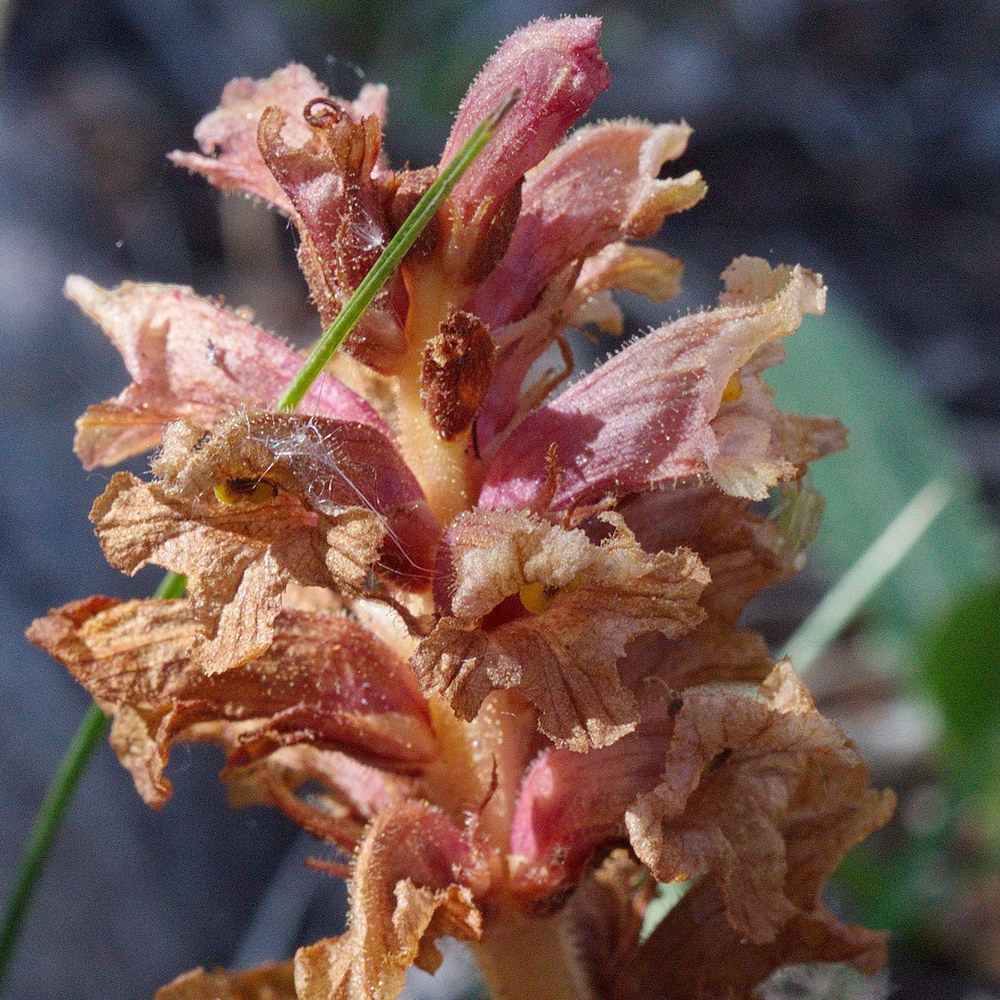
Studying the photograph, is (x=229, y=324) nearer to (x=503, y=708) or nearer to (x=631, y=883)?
(x=503, y=708)

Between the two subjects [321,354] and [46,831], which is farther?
[46,831]

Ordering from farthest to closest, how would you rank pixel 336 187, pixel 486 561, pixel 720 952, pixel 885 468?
1. pixel 885 468
2. pixel 720 952
3. pixel 336 187
4. pixel 486 561

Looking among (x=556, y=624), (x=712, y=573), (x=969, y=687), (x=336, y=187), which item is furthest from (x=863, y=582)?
(x=336, y=187)

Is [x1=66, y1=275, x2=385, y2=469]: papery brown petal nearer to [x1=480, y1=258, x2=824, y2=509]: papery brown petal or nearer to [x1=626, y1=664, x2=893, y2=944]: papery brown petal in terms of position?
[x1=480, y1=258, x2=824, y2=509]: papery brown petal

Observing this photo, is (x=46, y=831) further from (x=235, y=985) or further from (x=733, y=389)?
(x=733, y=389)

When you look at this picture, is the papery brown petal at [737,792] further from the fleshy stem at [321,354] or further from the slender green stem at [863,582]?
the slender green stem at [863,582]

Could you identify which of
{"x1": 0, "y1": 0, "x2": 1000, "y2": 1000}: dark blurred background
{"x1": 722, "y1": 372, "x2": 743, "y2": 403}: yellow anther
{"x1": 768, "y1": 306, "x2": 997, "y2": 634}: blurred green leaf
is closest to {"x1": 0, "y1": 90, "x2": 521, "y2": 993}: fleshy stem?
{"x1": 722, "y1": 372, "x2": 743, "y2": 403}: yellow anther

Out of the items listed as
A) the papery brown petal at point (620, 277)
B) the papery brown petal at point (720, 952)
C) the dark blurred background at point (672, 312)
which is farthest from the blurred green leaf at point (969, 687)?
the papery brown petal at point (620, 277)
